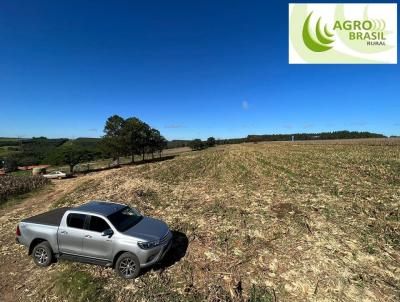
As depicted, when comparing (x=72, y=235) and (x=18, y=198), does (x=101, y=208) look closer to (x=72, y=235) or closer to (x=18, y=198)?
(x=72, y=235)

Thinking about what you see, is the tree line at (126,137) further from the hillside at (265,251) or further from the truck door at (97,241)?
the truck door at (97,241)

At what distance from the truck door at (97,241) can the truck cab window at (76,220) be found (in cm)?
32

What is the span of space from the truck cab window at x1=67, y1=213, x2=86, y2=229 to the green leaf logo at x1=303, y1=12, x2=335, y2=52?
24130mm

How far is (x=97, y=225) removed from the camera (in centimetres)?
931

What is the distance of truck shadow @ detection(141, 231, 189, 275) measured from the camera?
31.1 ft

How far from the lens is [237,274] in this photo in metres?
8.63

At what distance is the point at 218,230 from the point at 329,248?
14.9ft

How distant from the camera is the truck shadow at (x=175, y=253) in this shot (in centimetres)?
949

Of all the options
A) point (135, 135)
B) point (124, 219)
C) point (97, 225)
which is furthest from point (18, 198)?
point (135, 135)

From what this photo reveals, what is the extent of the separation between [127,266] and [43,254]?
3.74 metres

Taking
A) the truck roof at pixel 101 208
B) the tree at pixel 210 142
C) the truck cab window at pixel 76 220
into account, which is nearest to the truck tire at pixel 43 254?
the truck cab window at pixel 76 220

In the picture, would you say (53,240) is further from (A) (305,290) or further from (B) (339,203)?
(B) (339,203)

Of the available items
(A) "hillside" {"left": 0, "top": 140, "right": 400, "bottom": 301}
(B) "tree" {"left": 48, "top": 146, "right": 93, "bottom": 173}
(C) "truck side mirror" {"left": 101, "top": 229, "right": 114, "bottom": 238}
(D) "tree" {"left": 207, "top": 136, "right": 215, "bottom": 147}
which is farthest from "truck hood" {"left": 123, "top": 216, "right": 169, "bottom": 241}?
(D) "tree" {"left": 207, "top": 136, "right": 215, "bottom": 147}

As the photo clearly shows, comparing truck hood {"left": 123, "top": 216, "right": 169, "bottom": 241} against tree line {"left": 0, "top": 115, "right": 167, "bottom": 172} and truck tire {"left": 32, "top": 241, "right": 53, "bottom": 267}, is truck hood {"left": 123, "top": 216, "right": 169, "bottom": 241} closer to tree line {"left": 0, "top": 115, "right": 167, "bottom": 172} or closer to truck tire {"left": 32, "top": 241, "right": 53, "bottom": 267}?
truck tire {"left": 32, "top": 241, "right": 53, "bottom": 267}
